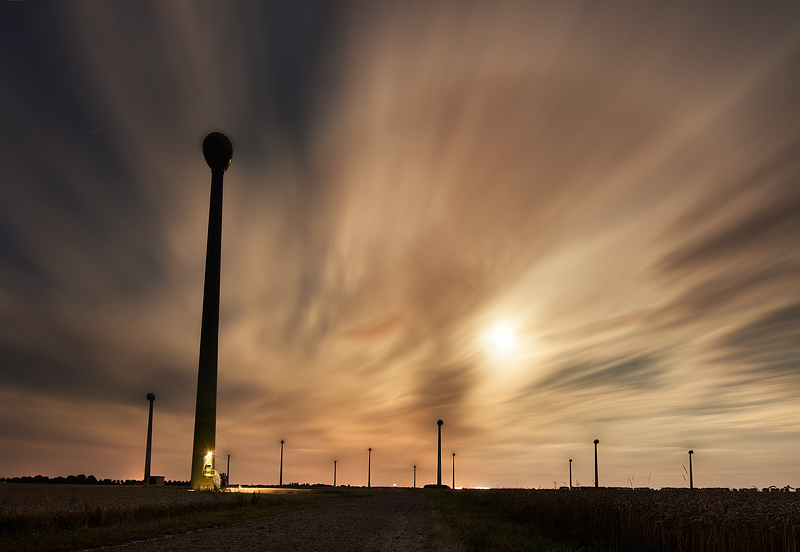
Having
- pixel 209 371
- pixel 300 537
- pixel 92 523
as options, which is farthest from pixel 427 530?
pixel 209 371

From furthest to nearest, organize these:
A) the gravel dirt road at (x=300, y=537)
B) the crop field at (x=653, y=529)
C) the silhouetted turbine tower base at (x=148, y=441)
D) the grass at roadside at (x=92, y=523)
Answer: the silhouetted turbine tower base at (x=148, y=441) < the grass at roadside at (x=92, y=523) < the gravel dirt road at (x=300, y=537) < the crop field at (x=653, y=529)

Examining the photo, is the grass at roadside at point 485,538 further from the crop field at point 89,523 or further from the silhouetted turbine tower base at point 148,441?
the silhouetted turbine tower base at point 148,441

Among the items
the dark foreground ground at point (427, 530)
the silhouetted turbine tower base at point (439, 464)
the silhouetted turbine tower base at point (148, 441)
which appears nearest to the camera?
the dark foreground ground at point (427, 530)

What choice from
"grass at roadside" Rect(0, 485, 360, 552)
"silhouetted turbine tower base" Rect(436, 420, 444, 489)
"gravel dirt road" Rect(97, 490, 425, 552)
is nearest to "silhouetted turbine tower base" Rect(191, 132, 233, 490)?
"grass at roadside" Rect(0, 485, 360, 552)

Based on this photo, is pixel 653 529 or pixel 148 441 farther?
pixel 148 441

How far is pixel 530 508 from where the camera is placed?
3488 centimetres

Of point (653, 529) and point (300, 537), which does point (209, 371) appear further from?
point (653, 529)

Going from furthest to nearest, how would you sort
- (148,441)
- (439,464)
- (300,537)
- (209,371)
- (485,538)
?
(439,464), (148,441), (209,371), (300,537), (485,538)

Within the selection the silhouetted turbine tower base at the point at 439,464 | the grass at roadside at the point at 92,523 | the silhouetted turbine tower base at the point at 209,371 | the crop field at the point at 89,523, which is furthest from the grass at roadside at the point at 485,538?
the silhouetted turbine tower base at the point at 439,464

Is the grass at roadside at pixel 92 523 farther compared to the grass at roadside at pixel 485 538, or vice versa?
the grass at roadside at pixel 92 523

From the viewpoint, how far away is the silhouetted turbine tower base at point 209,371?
223 ft

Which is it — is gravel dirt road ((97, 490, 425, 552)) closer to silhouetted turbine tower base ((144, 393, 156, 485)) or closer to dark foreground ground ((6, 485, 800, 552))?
dark foreground ground ((6, 485, 800, 552))

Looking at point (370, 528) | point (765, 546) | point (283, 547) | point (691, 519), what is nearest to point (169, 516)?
point (370, 528)

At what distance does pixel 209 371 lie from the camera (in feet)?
232
